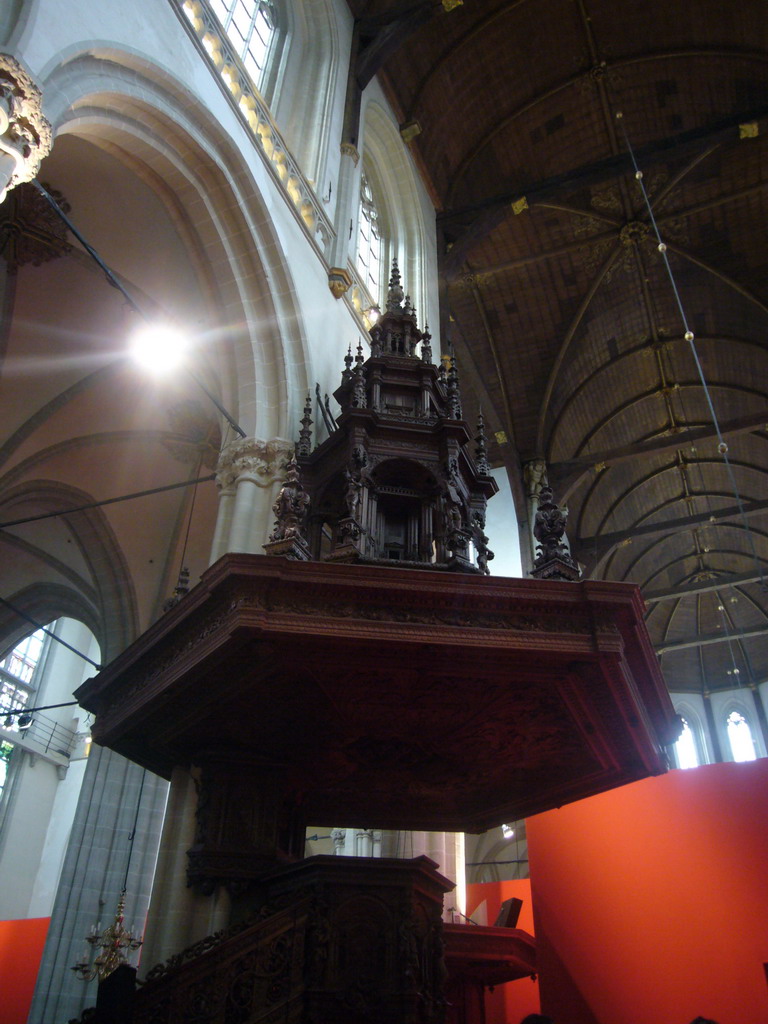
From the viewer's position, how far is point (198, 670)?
4.40m

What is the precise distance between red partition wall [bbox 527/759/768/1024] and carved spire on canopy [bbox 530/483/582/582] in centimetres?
348

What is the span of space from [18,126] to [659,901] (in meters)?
7.55

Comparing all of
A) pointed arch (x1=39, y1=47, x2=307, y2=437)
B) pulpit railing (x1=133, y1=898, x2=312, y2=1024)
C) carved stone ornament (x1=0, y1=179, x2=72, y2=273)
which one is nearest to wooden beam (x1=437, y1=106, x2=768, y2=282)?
pointed arch (x1=39, y1=47, x2=307, y2=437)

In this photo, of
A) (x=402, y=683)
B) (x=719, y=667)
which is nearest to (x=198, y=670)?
(x=402, y=683)

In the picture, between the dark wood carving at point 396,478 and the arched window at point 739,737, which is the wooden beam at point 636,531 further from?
the arched window at point 739,737

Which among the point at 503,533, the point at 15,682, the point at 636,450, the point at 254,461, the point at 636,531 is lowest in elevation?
the point at 254,461

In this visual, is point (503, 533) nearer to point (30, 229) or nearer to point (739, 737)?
point (30, 229)

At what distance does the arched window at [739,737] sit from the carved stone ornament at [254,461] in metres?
24.2

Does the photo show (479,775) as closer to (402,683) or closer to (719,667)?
(402,683)

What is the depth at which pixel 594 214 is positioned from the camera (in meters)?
15.5

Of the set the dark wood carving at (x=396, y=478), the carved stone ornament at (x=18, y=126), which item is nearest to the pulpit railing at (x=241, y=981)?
the dark wood carving at (x=396, y=478)

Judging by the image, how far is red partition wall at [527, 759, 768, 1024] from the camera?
21.7 feet

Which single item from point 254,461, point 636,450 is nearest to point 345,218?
point 254,461

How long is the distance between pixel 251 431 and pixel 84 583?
6794 mm
